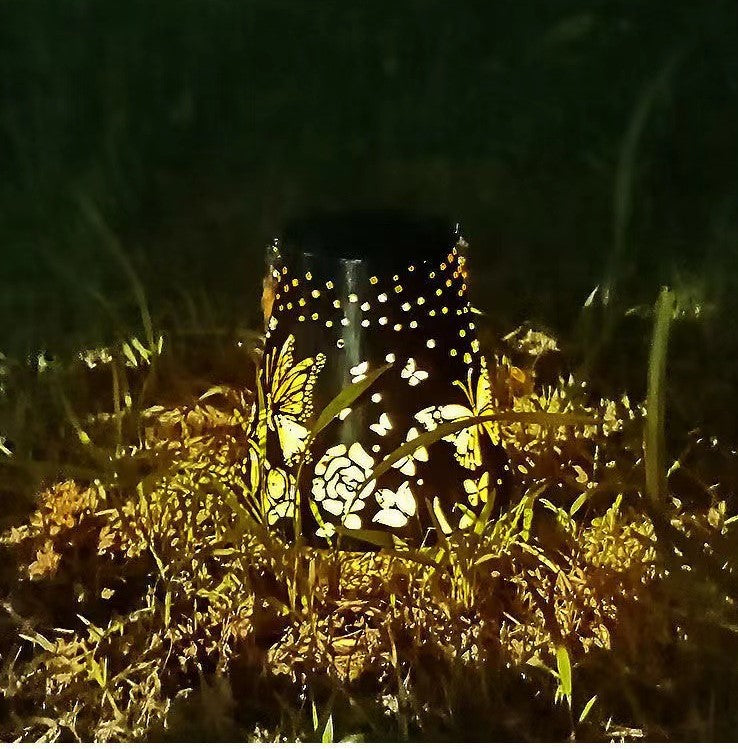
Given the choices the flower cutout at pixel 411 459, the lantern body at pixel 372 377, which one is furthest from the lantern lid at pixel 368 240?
the flower cutout at pixel 411 459

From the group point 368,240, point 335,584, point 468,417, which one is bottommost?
point 335,584

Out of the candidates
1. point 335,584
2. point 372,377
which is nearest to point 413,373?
point 372,377

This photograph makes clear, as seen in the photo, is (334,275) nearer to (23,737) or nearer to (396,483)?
(396,483)

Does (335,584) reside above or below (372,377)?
below

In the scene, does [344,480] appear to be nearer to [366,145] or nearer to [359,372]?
[359,372]

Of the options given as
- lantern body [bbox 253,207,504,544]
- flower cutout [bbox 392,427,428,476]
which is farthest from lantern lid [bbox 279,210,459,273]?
flower cutout [bbox 392,427,428,476]

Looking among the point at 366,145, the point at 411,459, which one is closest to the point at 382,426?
the point at 411,459

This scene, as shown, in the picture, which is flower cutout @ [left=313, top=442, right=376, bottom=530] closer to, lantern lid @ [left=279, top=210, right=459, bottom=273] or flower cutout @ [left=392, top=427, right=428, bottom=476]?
flower cutout @ [left=392, top=427, right=428, bottom=476]

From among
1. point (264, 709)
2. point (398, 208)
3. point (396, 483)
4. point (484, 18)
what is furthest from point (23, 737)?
point (484, 18)

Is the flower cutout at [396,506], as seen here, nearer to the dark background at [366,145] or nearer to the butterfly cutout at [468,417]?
the butterfly cutout at [468,417]
